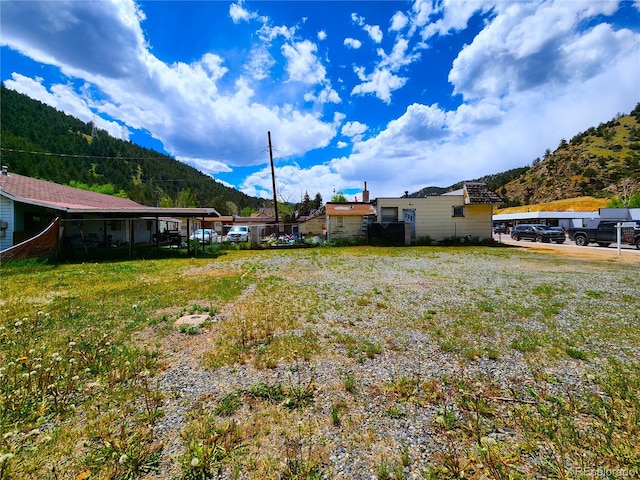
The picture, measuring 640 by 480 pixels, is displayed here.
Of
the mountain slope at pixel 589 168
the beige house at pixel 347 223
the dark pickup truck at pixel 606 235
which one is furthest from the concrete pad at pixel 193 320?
the mountain slope at pixel 589 168

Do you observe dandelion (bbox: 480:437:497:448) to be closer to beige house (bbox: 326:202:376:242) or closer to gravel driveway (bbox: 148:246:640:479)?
gravel driveway (bbox: 148:246:640:479)

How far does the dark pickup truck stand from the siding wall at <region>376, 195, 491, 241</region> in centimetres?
615

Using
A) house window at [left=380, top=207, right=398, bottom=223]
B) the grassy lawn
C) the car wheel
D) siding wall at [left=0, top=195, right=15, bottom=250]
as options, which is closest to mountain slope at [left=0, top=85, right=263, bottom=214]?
siding wall at [left=0, top=195, right=15, bottom=250]

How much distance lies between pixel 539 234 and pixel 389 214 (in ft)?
46.8

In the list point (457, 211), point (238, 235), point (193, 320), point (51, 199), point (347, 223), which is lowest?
point (193, 320)

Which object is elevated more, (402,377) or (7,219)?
(7,219)

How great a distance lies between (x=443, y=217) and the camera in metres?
22.0

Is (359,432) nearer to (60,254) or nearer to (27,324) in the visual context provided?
(27,324)

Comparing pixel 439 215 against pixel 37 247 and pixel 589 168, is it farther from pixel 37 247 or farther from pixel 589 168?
pixel 589 168

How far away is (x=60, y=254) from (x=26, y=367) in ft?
43.7

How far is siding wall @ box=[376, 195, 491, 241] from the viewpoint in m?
21.8

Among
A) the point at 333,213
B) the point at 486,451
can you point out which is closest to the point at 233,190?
the point at 333,213

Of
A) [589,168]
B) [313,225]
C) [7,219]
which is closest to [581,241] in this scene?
[313,225]

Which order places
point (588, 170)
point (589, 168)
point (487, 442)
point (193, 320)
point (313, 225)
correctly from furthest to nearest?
point (589, 168) < point (588, 170) < point (313, 225) < point (193, 320) < point (487, 442)
